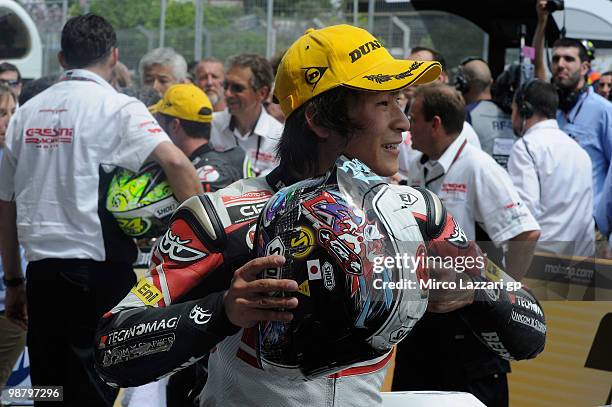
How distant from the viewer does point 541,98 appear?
5.88 metres

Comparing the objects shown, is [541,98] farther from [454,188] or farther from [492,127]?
[454,188]

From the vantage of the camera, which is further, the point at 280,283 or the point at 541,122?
the point at 541,122

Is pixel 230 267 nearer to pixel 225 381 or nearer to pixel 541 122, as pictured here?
pixel 225 381

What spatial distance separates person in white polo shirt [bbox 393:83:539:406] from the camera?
3908mm

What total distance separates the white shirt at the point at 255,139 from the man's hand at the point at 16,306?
179 cm

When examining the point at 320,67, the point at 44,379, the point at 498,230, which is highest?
the point at 320,67

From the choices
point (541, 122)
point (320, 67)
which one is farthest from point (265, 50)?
point (320, 67)

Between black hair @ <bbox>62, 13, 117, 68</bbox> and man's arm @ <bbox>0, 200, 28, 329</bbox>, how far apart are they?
766mm

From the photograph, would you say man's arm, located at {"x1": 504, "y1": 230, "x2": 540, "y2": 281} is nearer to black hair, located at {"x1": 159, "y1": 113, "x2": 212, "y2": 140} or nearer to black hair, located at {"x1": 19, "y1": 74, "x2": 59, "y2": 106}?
black hair, located at {"x1": 159, "y1": 113, "x2": 212, "y2": 140}

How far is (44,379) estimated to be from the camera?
419 cm

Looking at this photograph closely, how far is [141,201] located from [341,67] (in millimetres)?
2223

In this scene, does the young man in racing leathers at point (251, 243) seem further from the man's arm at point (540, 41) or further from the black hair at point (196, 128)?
the man's arm at point (540, 41)

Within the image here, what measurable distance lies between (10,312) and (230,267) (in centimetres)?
290

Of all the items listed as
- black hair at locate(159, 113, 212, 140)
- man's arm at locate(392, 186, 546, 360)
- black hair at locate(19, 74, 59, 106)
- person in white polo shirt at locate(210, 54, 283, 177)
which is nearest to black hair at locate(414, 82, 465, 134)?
black hair at locate(159, 113, 212, 140)
